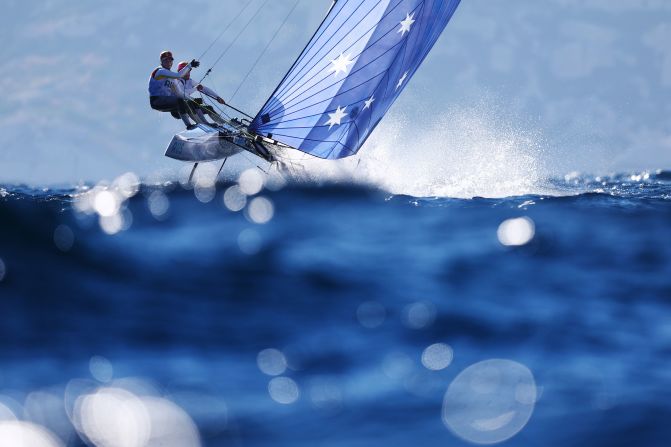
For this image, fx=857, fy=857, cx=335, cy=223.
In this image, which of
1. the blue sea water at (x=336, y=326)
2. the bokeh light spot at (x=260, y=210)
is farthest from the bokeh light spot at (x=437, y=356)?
the bokeh light spot at (x=260, y=210)

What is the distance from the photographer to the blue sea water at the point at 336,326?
6320mm

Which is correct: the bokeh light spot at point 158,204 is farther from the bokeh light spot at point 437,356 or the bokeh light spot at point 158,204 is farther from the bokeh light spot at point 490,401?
the bokeh light spot at point 490,401

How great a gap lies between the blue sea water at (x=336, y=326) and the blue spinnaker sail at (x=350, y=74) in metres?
5.04

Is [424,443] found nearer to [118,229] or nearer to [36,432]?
[36,432]

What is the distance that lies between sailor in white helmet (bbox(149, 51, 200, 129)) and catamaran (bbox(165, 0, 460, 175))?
2.58 ft

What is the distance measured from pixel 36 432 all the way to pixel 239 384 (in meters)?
1.58

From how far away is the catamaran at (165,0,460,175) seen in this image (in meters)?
16.2

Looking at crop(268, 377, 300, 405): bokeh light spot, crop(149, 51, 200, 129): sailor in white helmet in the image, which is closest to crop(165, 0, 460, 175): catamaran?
crop(149, 51, 200, 129): sailor in white helmet

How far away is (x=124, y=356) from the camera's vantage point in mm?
7297

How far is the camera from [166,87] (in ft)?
61.3

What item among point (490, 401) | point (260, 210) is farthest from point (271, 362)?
point (260, 210)

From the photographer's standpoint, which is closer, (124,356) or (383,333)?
(124,356)

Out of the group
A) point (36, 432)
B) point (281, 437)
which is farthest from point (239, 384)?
point (36, 432)

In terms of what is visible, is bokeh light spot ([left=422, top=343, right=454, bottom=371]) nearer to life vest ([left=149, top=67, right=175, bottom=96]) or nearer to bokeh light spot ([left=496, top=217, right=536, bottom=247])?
bokeh light spot ([left=496, top=217, right=536, bottom=247])
